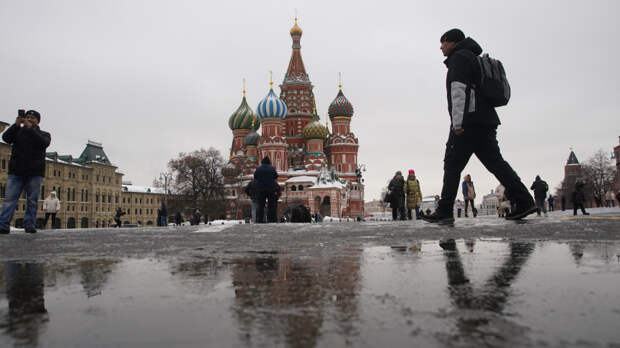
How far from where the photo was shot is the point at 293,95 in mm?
66438

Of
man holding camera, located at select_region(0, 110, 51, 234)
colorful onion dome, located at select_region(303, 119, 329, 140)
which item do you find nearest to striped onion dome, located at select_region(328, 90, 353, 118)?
colorful onion dome, located at select_region(303, 119, 329, 140)

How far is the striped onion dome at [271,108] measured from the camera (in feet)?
198

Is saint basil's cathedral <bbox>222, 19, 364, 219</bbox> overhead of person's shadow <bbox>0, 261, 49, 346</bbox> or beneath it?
overhead

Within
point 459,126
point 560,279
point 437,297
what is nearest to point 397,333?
point 437,297

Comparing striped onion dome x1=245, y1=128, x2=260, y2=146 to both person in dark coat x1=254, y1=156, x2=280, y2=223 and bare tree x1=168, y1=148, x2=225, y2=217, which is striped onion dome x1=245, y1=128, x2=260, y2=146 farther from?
person in dark coat x1=254, y1=156, x2=280, y2=223

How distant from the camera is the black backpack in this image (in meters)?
5.26

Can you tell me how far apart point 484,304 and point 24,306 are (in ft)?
4.59

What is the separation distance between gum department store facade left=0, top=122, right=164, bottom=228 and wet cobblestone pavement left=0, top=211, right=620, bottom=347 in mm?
53359

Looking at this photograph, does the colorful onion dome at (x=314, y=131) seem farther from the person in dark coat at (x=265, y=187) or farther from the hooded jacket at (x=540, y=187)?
the person in dark coat at (x=265, y=187)

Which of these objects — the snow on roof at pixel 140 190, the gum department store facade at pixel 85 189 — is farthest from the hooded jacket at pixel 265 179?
the snow on roof at pixel 140 190

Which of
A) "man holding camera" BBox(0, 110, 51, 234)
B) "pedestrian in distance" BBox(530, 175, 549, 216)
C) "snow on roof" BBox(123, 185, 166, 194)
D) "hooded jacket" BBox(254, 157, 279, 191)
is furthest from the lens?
"snow on roof" BBox(123, 185, 166, 194)

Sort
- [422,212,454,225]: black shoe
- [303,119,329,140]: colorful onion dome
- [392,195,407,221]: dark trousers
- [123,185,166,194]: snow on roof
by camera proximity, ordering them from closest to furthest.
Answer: [422,212,454,225]: black shoe < [392,195,407,221]: dark trousers < [303,119,329,140]: colorful onion dome < [123,185,166,194]: snow on roof

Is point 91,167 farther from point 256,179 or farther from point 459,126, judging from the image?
point 459,126

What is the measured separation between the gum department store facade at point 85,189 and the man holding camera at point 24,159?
159 feet
